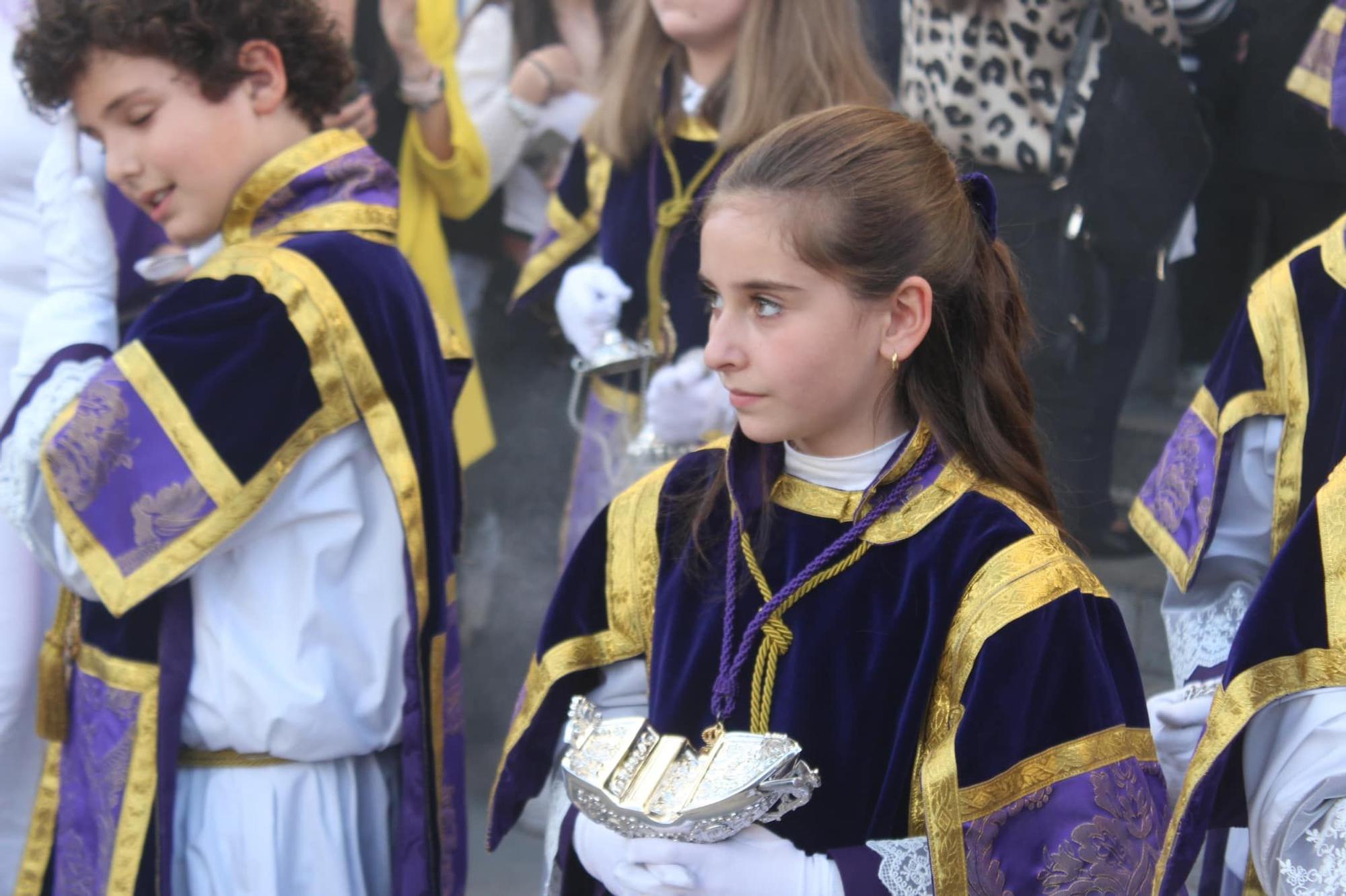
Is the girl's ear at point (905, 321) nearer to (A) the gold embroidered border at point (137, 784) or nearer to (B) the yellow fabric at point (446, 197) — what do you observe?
(A) the gold embroidered border at point (137, 784)

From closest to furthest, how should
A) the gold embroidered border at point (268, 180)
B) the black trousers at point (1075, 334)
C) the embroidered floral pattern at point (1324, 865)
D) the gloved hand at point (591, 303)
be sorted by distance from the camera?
the embroidered floral pattern at point (1324, 865) < the gold embroidered border at point (268, 180) < the black trousers at point (1075, 334) < the gloved hand at point (591, 303)

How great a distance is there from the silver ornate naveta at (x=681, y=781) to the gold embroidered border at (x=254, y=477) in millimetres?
711

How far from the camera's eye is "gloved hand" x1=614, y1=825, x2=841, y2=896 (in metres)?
1.43

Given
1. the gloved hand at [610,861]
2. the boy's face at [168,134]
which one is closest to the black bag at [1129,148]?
the boy's face at [168,134]

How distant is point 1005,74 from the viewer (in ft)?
8.53

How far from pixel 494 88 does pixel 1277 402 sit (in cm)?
222

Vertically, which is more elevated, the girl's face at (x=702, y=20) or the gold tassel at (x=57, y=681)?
the girl's face at (x=702, y=20)

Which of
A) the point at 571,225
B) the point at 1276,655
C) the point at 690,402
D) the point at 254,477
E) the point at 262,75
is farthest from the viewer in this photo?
the point at 571,225

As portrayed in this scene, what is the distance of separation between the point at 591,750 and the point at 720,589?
0.24m

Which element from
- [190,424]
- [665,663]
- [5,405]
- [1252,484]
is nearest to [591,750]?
[665,663]

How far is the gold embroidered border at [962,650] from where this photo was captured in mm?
1387

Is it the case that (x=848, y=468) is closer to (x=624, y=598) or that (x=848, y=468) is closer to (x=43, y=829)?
(x=624, y=598)

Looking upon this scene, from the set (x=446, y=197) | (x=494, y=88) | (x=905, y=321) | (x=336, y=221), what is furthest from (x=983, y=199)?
(x=446, y=197)

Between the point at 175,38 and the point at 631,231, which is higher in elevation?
the point at 175,38
